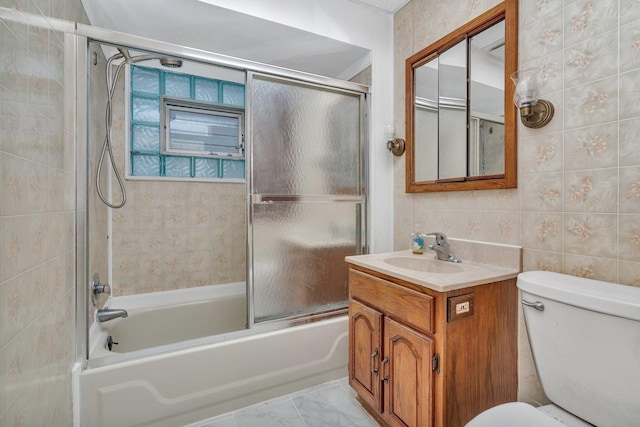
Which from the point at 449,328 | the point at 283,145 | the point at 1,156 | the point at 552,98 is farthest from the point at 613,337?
the point at 1,156

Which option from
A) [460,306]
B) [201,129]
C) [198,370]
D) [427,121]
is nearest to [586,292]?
[460,306]

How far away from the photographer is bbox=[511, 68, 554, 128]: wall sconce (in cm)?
118

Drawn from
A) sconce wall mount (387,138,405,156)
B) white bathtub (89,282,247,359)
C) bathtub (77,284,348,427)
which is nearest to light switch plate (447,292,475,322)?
bathtub (77,284,348,427)

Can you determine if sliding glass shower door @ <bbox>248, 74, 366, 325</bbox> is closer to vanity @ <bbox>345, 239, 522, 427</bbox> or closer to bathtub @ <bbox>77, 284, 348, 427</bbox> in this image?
bathtub @ <bbox>77, 284, 348, 427</bbox>

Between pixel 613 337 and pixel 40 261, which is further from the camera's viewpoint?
pixel 40 261

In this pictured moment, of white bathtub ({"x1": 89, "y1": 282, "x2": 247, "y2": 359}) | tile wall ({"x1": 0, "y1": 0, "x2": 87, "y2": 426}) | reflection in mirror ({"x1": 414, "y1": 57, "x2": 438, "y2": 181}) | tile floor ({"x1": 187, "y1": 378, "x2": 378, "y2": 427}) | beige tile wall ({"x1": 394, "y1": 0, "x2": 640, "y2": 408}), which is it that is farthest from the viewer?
white bathtub ({"x1": 89, "y1": 282, "x2": 247, "y2": 359})

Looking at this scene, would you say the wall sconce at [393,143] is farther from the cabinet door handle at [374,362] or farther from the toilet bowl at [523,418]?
the toilet bowl at [523,418]

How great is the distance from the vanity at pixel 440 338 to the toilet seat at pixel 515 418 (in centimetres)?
19

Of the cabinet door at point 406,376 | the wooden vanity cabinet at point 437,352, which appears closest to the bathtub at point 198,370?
the wooden vanity cabinet at point 437,352

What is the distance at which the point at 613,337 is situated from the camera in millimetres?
816

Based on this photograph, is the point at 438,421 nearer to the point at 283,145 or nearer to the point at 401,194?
the point at 401,194

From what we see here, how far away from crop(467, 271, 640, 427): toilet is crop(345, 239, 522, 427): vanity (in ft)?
0.60

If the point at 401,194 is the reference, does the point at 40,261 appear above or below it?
below

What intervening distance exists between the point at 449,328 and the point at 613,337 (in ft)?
1.48
